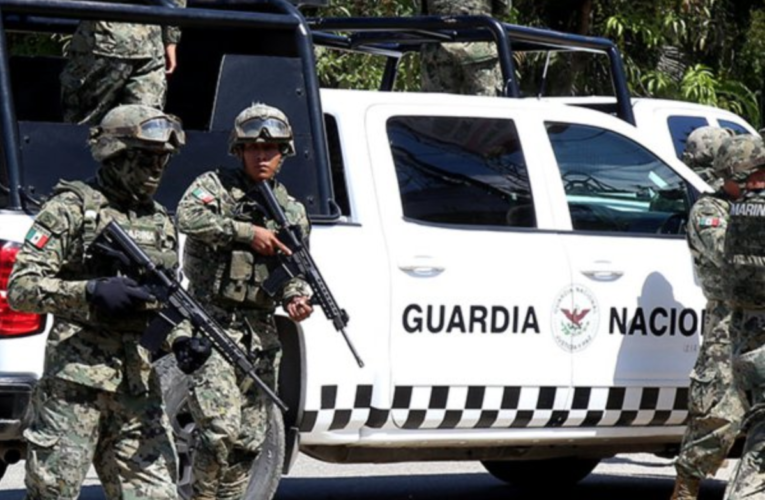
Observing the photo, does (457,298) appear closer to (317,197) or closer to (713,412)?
(317,197)

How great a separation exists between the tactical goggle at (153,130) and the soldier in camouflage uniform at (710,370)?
3.00 m

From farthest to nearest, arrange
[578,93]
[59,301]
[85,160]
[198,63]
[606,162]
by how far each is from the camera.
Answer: [578,93] < [198,63] < [606,162] < [85,160] < [59,301]

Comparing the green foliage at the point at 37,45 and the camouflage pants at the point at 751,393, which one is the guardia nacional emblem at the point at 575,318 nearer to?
the camouflage pants at the point at 751,393

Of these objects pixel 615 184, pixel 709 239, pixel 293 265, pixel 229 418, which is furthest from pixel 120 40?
pixel 709 239

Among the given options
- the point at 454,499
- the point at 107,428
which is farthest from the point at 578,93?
the point at 107,428

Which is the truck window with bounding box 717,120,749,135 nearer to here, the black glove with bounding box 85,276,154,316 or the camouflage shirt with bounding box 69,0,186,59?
the camouflage shirt with bounding box 69,0,186,59

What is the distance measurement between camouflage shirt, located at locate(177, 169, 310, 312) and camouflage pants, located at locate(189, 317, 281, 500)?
0.14 metres

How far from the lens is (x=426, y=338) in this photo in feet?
27.3

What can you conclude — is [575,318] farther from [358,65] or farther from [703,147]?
[358,65]

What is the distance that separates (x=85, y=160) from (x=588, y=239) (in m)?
2.27

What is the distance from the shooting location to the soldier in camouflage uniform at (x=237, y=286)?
7.51 metres

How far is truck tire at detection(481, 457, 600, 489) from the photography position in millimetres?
10266

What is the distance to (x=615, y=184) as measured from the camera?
9055 millimetres

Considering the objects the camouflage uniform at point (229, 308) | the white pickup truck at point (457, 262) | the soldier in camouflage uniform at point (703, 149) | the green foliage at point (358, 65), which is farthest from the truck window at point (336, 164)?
the green foliage at point (358, 65)
